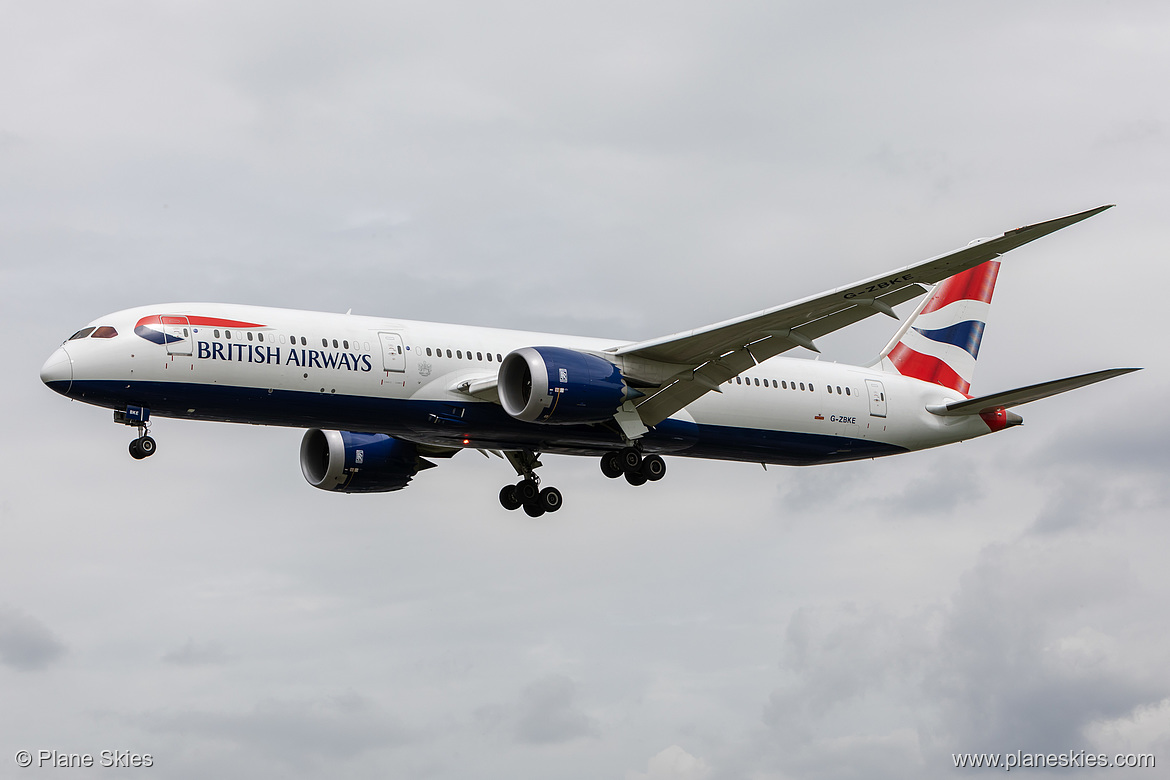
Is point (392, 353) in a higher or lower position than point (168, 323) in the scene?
lower

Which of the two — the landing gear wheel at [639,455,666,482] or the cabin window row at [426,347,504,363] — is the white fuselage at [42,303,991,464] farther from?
the landing gear wheel at [639,455,666,482]

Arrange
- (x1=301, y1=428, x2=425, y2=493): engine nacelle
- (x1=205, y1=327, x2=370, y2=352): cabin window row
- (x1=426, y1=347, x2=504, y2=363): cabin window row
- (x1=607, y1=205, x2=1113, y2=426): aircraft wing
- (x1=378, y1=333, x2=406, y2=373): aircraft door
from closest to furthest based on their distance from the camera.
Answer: (x1=607, y1=205, x2=1113, y2=426): aircraft wing → (x1=205, y1=327, x2=370, y2=352): cabin window row → (x1=378, y1=333, x2=406, y2=373): aircraft door → (x1=426, y1=347, x2=504, y2=363): cabin window row → (x1=301, y1=428, x2=425, y2=493): engine nacelle

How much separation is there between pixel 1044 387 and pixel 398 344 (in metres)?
17.6

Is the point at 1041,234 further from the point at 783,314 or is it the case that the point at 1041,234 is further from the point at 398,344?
the point at 398,344

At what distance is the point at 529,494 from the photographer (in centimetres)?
4238

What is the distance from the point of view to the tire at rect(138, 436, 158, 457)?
109 ft

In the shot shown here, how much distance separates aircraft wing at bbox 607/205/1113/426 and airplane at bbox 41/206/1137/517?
0.16 feet

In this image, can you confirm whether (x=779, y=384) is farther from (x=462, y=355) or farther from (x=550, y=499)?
(x=462, y=355)

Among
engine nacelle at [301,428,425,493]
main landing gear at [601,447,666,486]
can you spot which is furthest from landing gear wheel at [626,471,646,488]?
engine nacelle at [301,428,425,493]

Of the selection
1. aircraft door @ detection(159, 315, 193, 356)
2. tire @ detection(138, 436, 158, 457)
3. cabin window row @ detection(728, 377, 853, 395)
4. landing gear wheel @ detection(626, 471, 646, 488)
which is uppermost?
aircraft door @ detection(159, 315, 193, 356)

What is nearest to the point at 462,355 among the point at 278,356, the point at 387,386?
the point at 387,386

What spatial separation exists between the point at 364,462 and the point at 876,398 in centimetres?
1593

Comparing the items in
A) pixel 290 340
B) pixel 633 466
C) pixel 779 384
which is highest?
pixel 290 340

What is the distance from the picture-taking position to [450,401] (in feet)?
117
